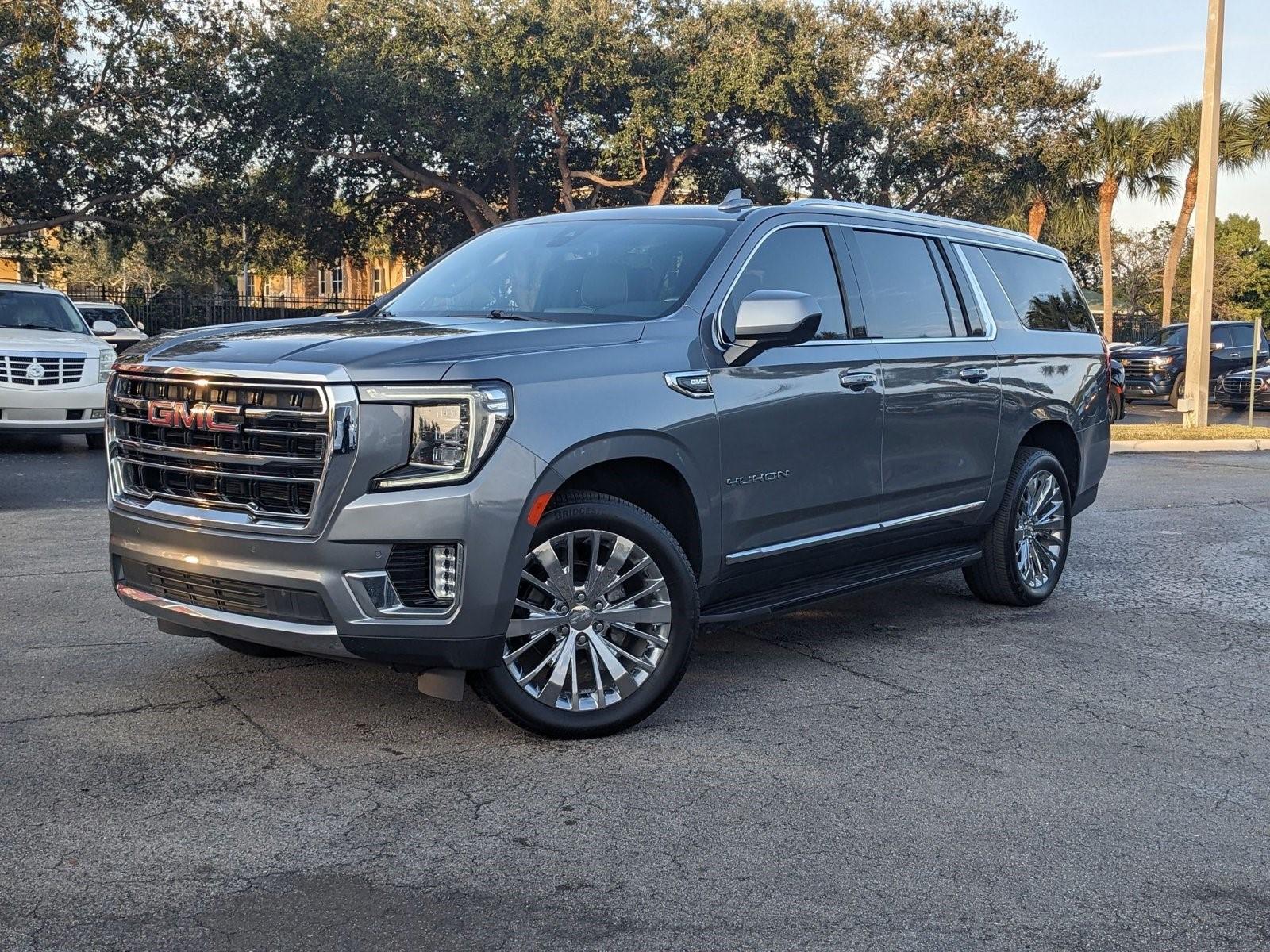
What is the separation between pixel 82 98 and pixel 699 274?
30433 mm

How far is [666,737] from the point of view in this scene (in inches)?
200

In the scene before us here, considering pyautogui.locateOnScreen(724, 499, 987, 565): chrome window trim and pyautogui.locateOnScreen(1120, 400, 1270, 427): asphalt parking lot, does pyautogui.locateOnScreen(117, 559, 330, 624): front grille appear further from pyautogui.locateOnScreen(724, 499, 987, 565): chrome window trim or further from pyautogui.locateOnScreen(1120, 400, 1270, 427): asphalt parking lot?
pyautogui.locateOnScreen(1120, 400, 1270, 427): asphalt parking lot

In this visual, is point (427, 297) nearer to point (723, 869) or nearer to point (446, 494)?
point (446, 494)

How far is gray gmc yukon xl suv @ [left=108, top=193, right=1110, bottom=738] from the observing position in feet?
15.1

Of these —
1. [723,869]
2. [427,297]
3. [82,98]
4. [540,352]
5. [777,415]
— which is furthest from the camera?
[82,98]

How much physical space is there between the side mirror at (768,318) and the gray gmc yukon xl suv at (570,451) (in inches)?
0.5

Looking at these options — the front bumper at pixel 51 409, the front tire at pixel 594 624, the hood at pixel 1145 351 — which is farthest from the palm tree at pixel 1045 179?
the front tire at pixel 594 624

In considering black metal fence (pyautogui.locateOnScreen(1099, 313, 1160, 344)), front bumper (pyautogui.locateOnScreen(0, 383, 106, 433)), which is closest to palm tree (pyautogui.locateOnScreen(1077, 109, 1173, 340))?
black metal fence (pyautogui.locateOnScreen(1099, 313, 1160, 344))

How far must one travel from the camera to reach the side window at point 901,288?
6.46 meters

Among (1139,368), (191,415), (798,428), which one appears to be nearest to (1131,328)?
(1139,368)

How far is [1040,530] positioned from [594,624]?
143 inches

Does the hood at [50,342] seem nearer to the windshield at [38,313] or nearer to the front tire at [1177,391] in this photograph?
the windshield at [38,313]

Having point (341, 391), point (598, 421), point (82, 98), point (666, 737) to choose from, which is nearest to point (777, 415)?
point (598, 421)

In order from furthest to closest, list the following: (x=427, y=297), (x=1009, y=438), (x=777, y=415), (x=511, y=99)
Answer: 1. (x=511, y=99)
2. (x=1009, y=438)
3. (x=427, y=297)
4. (x=777, y=415)
